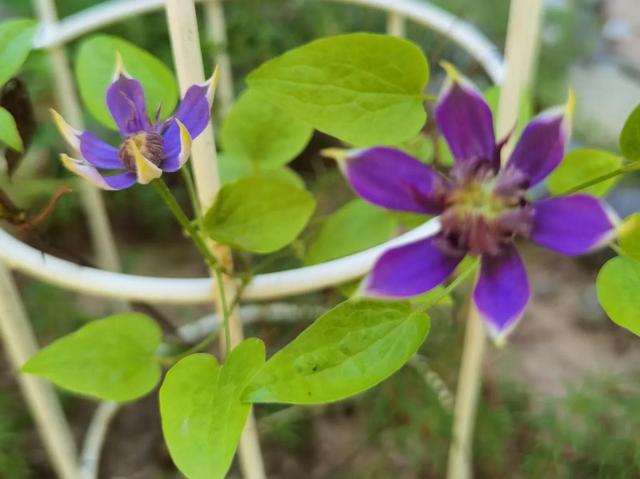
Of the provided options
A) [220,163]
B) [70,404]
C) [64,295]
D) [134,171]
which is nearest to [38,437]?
[70,404]

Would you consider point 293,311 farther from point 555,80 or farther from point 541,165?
point 555,80

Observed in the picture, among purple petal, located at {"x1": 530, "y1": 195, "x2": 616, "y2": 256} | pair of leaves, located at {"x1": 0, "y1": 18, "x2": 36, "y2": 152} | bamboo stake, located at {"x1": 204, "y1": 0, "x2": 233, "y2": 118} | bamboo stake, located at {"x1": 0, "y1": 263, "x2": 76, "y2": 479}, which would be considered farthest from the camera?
bamboo stake, located at {"x1": 204, "y1": 0, "x2": 233, "y2": 118}

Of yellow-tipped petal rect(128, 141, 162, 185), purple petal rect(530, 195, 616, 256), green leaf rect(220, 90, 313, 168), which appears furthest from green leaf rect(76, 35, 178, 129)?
purple petal rect(530, 195, 616, 256)

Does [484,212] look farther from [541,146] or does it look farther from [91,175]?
[91,175]

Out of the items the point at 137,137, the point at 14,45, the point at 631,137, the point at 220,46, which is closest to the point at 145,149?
the point at 137,137

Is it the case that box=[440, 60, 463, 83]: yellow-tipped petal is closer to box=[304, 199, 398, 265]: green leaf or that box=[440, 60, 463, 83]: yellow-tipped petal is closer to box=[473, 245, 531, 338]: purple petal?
box=[473, 245, 531, 338]: purple petal

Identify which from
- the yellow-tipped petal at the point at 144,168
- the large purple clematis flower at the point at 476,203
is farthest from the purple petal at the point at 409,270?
the yellow-tipped petal at the point at 144,168
